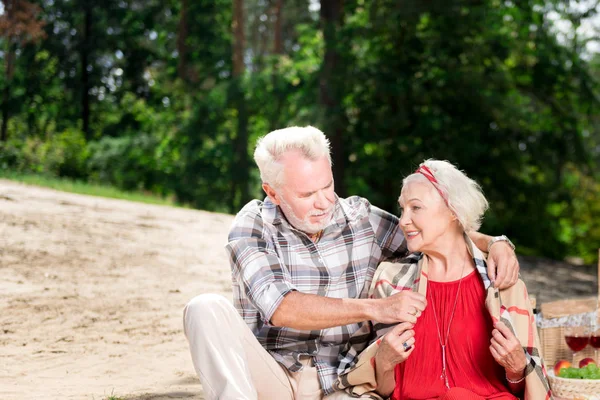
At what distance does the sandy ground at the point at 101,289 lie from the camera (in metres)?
5.58

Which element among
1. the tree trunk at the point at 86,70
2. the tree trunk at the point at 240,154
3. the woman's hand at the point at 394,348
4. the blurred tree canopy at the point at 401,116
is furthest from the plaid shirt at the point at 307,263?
the tree trunk at the point at 86,70

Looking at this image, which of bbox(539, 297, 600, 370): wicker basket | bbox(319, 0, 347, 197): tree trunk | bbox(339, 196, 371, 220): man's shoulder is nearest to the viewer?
bbox(339, 196, 371, 220): man's shoulder

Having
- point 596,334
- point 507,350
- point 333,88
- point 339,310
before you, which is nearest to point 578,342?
point 596,334

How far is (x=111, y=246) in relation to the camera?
32.3 feet

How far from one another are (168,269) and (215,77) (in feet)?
57.4

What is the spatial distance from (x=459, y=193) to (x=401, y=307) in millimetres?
548

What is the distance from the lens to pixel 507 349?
3033 millimetres

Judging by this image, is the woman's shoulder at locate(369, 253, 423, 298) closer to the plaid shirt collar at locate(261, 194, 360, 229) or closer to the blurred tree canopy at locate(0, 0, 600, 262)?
the plaid shirt collar at locate(261, 194, 360, 229)

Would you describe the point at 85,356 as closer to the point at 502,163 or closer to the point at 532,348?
the point at 532,348

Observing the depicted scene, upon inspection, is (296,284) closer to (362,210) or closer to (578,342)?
(362,210)

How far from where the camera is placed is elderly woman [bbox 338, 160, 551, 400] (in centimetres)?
316

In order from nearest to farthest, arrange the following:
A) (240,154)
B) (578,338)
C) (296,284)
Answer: (296,284) < (578,338) < (240,154)

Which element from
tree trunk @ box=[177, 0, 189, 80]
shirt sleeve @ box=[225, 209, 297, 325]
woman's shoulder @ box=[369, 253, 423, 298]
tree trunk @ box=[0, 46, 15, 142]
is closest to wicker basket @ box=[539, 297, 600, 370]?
woman's shoulder @ box=[369, 253, 423, 298]

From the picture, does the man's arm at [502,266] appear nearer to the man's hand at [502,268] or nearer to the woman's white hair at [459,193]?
the man's hand at [502,268]
